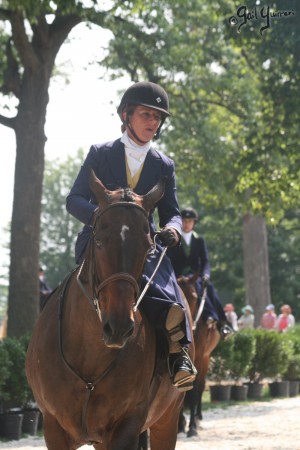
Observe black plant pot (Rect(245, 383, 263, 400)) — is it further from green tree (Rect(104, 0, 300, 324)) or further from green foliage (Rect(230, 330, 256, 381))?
green tree (Rect(104, 0, 300, 324))

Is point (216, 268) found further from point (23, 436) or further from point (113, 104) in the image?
point (23, 436)

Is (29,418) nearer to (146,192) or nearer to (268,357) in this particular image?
(146,192)

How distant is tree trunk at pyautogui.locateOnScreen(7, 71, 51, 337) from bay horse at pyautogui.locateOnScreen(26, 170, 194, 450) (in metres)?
10.9

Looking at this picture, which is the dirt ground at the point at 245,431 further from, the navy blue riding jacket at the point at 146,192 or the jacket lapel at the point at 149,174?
the jacket lapel at the point at 149,174

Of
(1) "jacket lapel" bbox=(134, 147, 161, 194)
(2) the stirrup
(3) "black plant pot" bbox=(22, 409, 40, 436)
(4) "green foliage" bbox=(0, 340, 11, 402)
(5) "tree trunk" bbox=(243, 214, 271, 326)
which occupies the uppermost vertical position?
(5) "tree trunk" bbox=(243, 214, 271, 326)

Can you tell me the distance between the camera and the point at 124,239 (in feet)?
17.1

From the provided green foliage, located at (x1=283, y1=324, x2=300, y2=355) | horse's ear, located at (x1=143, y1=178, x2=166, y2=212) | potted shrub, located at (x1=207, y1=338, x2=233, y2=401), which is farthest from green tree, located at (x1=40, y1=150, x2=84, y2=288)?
horse's ear, located at (x1=143, y1=178, x2=166, y2=212)

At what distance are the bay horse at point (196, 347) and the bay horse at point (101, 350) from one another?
628 centimetres

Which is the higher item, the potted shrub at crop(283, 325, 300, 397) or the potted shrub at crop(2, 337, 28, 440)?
the potted shrub at crop(283, 325, 300, 397)

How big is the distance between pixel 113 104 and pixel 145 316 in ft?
64.4

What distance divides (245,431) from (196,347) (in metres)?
1.45

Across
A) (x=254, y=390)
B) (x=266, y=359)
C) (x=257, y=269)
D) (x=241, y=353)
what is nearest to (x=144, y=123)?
(x=241, y=353)

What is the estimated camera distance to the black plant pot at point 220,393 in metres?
18.3

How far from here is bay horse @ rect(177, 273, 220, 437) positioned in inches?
495
